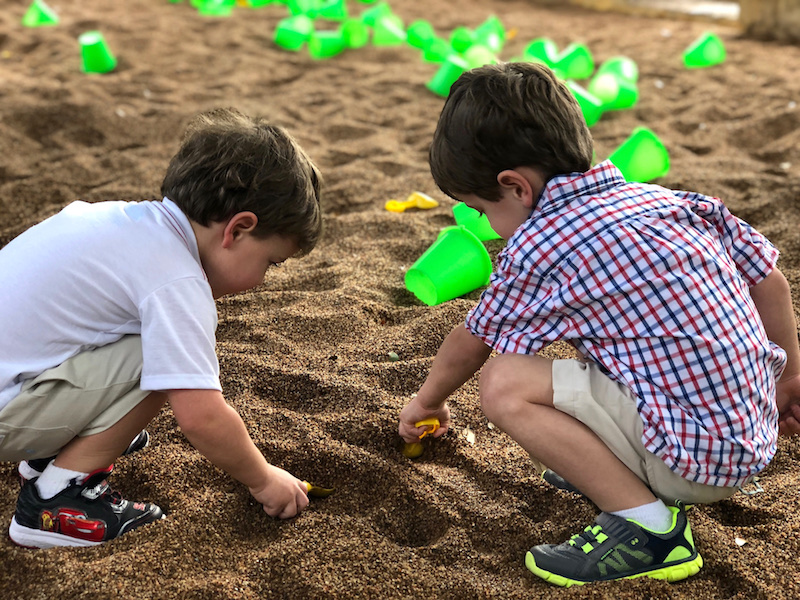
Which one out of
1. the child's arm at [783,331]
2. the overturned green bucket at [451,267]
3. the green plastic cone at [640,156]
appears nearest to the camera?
the child's arm at [783,331]

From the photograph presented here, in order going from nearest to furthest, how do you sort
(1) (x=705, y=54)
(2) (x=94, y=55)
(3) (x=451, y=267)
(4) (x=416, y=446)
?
(4) (x=416, y=446), (3) (x=451, y=267), (2) (x=94, y=55), (1) (x=705, y=54)

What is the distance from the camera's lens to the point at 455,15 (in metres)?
5.68

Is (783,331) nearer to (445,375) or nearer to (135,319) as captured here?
(445,375)

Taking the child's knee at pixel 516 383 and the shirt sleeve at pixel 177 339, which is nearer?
the shirt sleeve at pixel 177 339

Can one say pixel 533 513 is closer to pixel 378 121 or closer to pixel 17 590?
pixel 17 590

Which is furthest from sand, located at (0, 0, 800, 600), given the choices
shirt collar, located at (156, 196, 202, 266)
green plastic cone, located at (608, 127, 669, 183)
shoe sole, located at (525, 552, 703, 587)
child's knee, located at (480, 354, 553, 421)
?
shirt collar, located at (156, 196, 202, 266)

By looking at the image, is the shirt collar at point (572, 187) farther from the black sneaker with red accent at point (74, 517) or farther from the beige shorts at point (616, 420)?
the black sneaker with red accent at point (74, 517)

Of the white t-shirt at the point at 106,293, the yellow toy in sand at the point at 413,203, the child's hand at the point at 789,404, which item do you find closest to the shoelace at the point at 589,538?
the child's hand at the point at 789,404

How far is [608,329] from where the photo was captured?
1.40 meters

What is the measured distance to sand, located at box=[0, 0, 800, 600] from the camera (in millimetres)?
1454

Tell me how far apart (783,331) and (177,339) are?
44.5 inches

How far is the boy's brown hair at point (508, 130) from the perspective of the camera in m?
1.45

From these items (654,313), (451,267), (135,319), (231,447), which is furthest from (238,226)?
(451,267)

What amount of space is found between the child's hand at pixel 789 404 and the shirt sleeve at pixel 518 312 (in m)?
0.54
